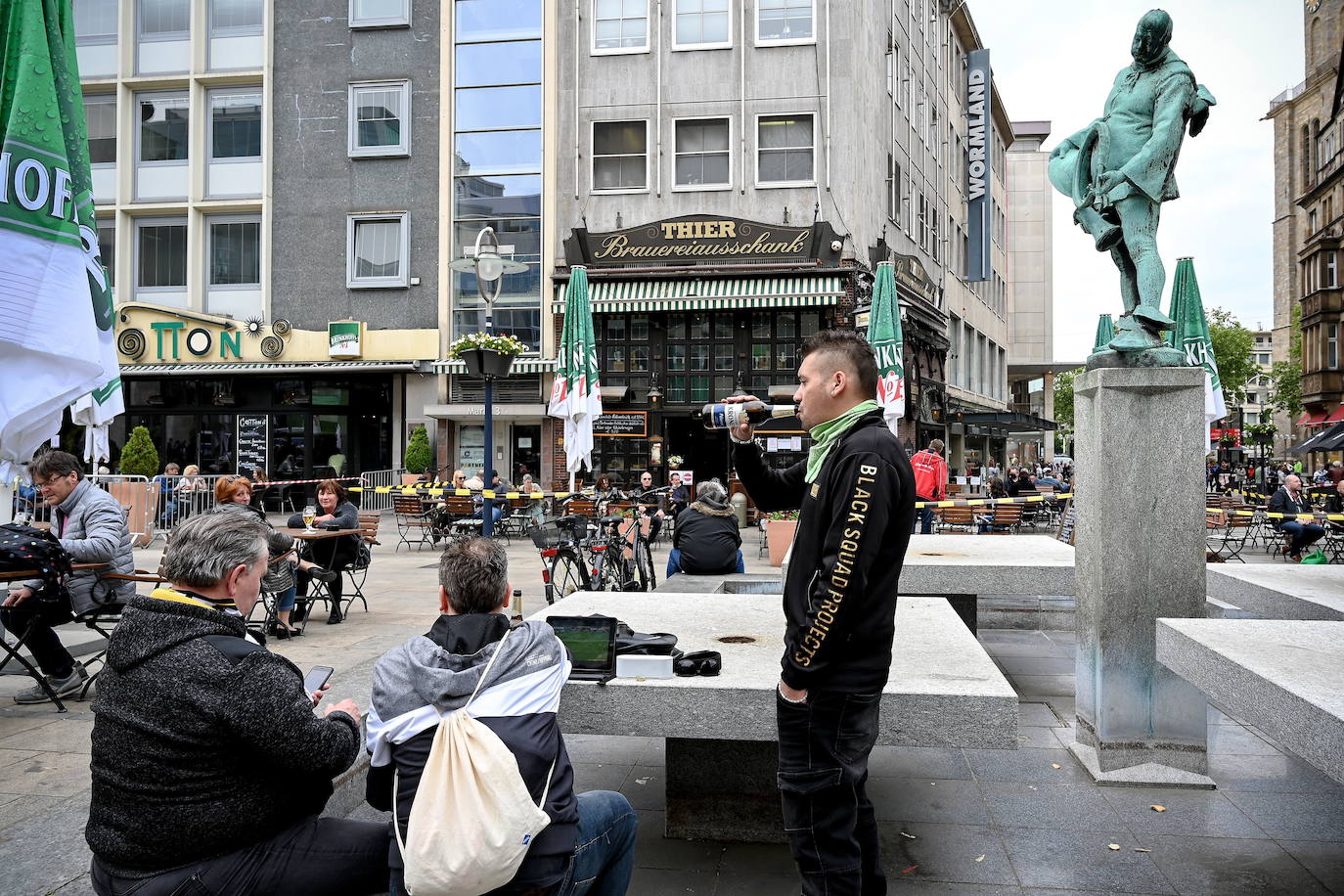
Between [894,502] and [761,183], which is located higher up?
[761,183]

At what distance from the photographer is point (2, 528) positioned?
568 centimetres

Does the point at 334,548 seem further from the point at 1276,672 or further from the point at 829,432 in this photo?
the point at 1276,672

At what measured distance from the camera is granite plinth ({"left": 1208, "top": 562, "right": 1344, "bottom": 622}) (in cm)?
521

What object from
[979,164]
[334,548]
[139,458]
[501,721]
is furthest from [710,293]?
[501,721]

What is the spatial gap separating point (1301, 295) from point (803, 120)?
145 feet

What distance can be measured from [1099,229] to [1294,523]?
1107 cm

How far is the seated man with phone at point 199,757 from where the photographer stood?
2434 mm

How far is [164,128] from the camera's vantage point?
27938 mm

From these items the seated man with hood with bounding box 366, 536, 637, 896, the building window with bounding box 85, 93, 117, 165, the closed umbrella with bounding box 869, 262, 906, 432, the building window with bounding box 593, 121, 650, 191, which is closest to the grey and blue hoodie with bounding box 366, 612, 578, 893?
the seated man with hood with bounding box 366, 536, 637, 896

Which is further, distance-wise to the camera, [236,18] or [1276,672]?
[236,18]

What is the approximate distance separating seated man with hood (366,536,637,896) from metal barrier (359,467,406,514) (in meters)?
21.8

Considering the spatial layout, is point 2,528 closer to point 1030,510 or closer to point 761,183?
point 1030,510

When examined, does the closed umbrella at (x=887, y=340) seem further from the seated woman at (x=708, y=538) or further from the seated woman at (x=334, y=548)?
the seated woman at (x=334, y=548)

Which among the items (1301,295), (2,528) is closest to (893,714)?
(2,528)
